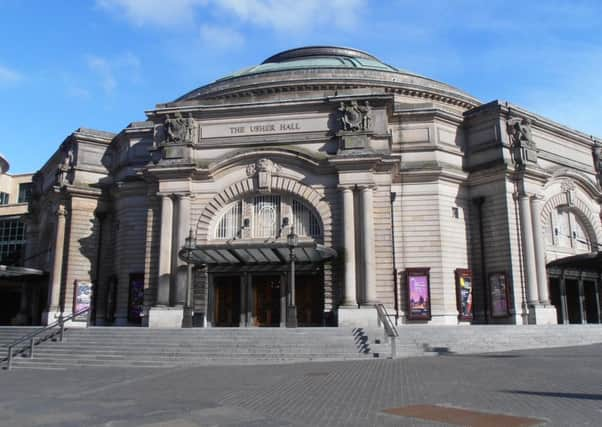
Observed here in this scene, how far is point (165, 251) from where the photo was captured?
1217 inches

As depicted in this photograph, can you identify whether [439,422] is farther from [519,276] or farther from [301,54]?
[301,54]

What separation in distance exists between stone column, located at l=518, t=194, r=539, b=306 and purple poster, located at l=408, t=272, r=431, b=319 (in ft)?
18.6

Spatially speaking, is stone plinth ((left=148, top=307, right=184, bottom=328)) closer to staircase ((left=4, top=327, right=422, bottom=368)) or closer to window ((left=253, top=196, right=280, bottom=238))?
staircase ((left=4, top=327, right=422, bottom=368))

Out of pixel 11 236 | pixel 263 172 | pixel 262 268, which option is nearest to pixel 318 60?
pixel 263 172

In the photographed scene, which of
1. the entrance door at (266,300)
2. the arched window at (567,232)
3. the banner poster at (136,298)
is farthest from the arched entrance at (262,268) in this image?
the arched window at (567,232)

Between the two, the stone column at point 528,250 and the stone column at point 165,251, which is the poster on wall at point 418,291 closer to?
the stone column at point 528,250

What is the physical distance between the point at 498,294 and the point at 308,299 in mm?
10476

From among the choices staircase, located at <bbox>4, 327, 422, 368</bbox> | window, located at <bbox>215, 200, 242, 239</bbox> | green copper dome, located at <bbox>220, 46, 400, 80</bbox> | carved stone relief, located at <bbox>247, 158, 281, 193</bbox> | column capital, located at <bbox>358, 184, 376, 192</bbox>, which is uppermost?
green copper dome, located at <bbox>220, 46, 400, 80</bbox>

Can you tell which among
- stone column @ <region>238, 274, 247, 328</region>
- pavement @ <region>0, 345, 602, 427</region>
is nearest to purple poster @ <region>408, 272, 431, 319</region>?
stone column @ <region>238, 274, 247, 328</region>

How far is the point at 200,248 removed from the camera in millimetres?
28250

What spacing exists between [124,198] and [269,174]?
1063 cm

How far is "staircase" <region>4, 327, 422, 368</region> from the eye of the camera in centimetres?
2067

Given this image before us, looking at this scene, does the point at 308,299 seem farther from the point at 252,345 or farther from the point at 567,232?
the point at 567,232

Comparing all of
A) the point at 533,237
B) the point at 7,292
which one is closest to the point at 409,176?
the point at 533,237
